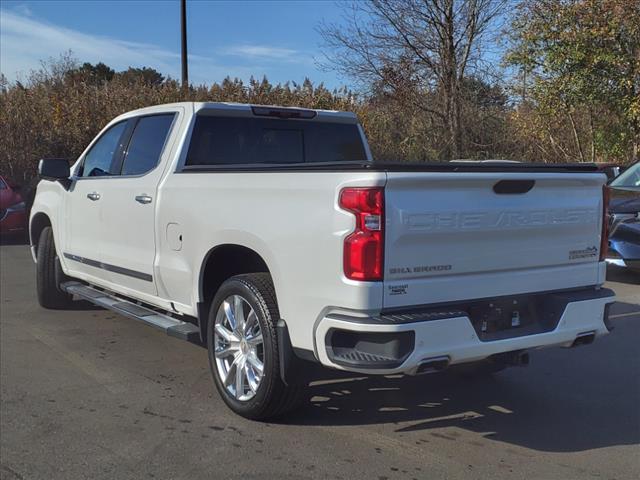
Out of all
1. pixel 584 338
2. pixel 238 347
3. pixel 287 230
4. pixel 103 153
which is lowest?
pixel 238 347

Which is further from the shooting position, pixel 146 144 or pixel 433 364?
pixel 146 144

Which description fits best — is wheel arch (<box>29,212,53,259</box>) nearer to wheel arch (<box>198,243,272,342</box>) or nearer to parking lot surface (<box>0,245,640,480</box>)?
parking lot surface (<box>0,245,640,480</box>)

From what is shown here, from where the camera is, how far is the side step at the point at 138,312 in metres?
4.76

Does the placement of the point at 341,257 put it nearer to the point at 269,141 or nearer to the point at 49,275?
the point at 269,141

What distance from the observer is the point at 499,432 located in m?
4.18

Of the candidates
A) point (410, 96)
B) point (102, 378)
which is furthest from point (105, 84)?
point (102, 378)

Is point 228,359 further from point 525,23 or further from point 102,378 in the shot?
point 525,23

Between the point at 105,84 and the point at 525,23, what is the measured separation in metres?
10.9

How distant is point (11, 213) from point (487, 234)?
444 inches

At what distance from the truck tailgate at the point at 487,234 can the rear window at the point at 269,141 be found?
2.26 m

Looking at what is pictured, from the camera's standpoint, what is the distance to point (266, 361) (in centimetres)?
396

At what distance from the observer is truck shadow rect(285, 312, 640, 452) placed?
416cm

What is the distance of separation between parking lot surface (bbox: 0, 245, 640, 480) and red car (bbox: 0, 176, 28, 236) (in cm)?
751

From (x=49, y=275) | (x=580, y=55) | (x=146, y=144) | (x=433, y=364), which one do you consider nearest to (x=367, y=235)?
(x=433, y=364)
